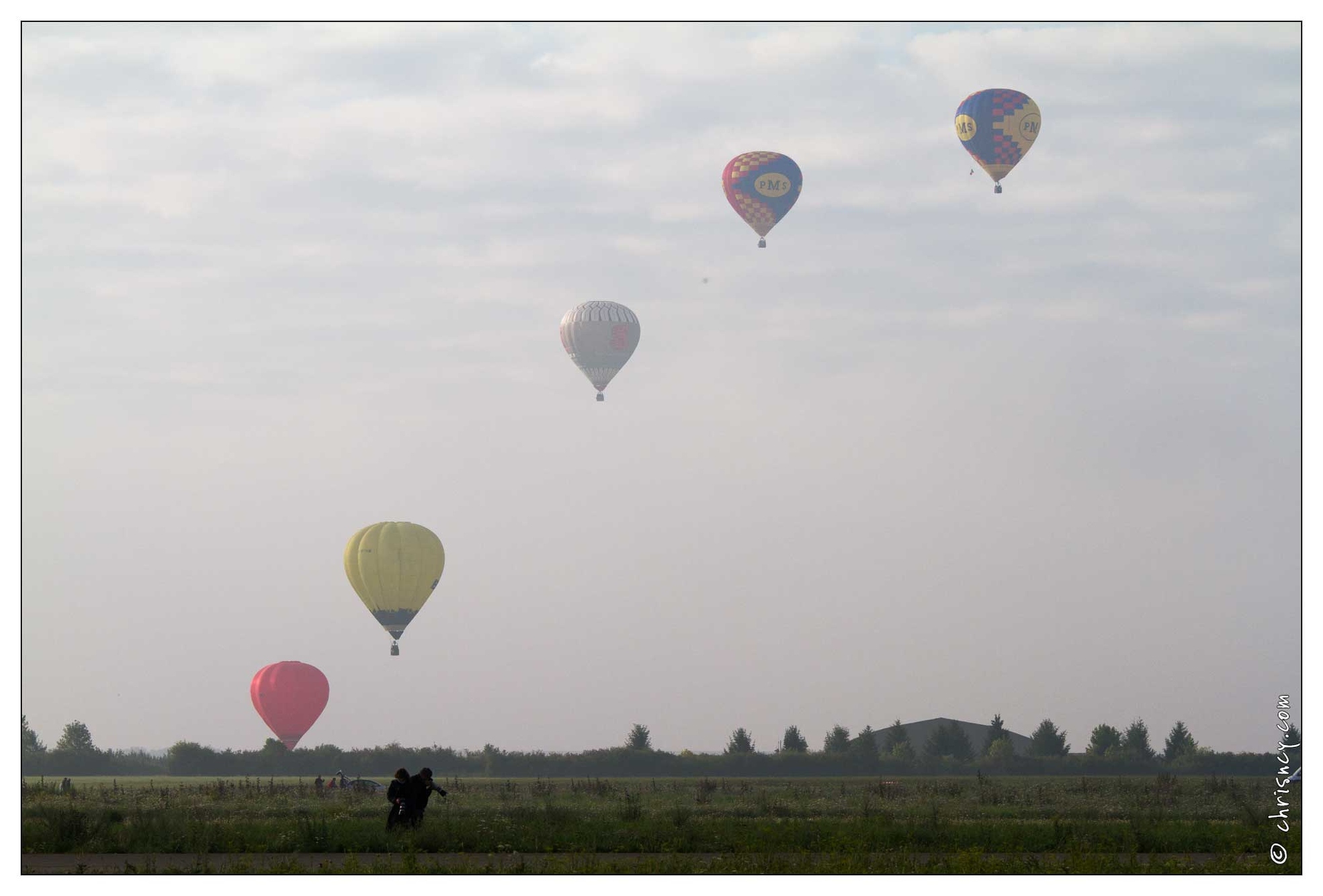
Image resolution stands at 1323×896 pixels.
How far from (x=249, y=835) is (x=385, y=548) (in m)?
41.3

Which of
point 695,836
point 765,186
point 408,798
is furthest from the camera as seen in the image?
point 765,186

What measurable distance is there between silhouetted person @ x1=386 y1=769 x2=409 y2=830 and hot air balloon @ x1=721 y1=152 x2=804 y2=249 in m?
50.9

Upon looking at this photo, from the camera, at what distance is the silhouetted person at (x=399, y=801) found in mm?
30266

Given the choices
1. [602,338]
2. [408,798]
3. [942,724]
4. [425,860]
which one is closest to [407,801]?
[408,798]

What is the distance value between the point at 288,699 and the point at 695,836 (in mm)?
46977

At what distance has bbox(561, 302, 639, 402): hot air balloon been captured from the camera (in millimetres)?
78625

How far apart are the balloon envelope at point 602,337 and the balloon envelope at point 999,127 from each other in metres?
17.3

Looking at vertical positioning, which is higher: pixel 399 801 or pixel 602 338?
pixel 602 338

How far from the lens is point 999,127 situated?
240 ft

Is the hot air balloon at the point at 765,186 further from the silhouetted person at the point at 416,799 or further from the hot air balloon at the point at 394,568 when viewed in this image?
the silhouetted person at the point at 416,799

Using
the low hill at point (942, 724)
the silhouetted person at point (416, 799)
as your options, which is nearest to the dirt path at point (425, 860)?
the silhouetted person at point (416, 799)

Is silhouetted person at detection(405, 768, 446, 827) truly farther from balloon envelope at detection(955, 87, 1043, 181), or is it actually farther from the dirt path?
balloon envelope at detection(955, 87, 1043, 181)

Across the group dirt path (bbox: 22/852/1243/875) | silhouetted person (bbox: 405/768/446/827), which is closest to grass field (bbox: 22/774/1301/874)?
dirt path (bbox: 22/852/1243/875)

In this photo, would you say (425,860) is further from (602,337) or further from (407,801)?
(602,337)
